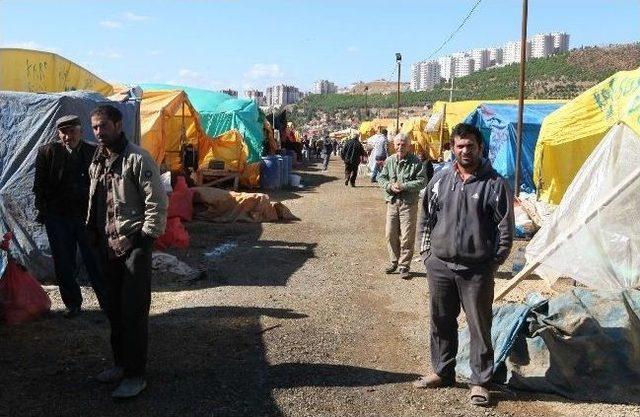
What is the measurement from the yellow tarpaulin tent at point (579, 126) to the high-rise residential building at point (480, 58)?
112647mm

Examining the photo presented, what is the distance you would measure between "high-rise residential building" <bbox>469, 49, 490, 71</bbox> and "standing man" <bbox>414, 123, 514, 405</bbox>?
118675mm

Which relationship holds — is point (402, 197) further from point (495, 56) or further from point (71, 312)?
point (495, 56)

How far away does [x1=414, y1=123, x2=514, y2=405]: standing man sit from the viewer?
4.16 meters

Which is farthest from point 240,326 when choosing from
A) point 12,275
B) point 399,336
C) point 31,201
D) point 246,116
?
point 246,116

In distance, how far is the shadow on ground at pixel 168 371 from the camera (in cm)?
Result: 416

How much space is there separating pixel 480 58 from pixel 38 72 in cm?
11554

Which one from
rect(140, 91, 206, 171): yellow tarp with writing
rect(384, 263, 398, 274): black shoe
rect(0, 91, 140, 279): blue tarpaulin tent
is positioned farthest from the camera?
rect(140, 91, 206, 171): yellow tarp with writing

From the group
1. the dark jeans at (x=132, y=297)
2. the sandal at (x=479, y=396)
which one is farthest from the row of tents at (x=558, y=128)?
the dark jeans at (x=132, y=297)

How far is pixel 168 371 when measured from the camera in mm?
4730

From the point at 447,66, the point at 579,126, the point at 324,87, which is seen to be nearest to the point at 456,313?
the point at 579,126

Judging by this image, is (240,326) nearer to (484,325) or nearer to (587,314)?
(484,325)

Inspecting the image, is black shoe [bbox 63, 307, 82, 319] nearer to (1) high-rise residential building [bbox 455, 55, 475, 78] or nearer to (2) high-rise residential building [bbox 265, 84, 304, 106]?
(2) high-rise residential building [bbox 265, 84, 304, 106]

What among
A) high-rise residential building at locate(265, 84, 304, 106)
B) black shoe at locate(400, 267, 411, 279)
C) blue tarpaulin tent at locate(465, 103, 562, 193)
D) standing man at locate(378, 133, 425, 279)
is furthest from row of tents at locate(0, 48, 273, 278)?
high-rise residential building at locate(265, 84, 304, 106)

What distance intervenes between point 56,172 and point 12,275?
99 cm
